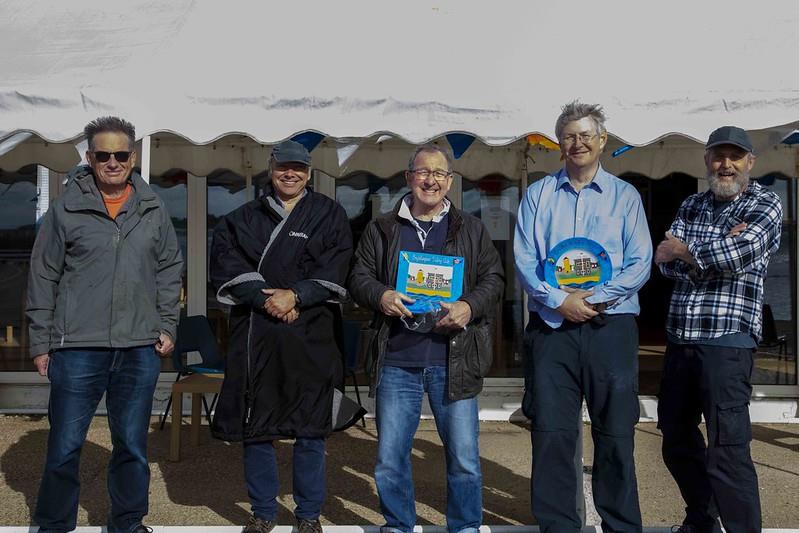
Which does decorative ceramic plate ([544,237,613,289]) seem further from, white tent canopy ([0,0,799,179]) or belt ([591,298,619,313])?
white tent canopy ([0,0,799,179])

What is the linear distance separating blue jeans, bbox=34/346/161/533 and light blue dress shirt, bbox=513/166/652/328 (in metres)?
1.68

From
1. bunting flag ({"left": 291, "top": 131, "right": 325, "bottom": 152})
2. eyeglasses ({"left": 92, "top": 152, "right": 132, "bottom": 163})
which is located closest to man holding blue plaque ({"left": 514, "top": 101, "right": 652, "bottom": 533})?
bunting flag ({"left": 291, "top": 131, "right": 325, "bottom": 152})

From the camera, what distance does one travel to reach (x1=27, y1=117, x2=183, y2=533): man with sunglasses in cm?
337

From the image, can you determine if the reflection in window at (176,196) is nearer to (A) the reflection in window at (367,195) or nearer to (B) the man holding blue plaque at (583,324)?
(A) the reflection in window at (367,195)

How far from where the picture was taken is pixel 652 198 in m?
12.3

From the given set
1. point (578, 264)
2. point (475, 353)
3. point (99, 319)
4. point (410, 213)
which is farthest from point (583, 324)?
point (99, 319)

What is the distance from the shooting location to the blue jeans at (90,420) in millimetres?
3396

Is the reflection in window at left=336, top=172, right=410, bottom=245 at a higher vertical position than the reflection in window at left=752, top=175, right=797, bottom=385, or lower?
higher

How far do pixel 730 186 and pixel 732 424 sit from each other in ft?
3.17

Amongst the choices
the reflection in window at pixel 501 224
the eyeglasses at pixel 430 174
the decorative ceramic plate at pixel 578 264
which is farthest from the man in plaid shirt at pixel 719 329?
the reflection in window at pixel 501 224

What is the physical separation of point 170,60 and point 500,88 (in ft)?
5.70

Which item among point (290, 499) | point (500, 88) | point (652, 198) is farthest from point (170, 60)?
point (652, 198)

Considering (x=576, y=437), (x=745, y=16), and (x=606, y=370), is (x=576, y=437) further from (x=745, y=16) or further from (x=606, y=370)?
(x=745, y=16)

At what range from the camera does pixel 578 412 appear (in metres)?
3.44
